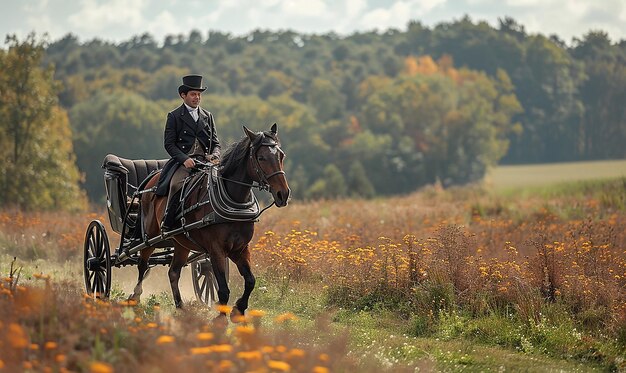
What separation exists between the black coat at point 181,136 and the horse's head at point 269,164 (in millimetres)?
1471

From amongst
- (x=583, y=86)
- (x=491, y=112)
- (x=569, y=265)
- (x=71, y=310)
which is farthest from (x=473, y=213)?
(x=583, y=86)

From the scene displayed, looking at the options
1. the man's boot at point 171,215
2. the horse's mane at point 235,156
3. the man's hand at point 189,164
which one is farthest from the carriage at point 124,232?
the horse's mane at point 235,156

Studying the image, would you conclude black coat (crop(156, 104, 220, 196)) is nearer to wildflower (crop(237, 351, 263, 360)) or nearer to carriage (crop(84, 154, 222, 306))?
carriage (crop(84, 154, 222, 306))

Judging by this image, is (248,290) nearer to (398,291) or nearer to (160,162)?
(398,291)

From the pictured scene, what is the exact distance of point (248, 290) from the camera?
1110 centimetres

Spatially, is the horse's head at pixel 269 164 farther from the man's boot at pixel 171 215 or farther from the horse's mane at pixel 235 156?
the man's boot at pixel 171 215

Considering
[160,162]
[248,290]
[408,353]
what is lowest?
[408,353]

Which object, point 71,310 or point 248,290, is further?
point 248,290

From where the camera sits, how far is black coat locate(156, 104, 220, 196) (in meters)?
12.3

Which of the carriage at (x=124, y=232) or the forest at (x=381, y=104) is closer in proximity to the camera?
the carriage at (x=124, y=232)

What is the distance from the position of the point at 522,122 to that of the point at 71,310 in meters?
114

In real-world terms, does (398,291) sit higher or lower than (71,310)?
lower

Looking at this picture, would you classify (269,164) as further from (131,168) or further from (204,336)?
(204,336)

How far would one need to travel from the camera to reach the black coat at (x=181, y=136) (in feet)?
40.4
